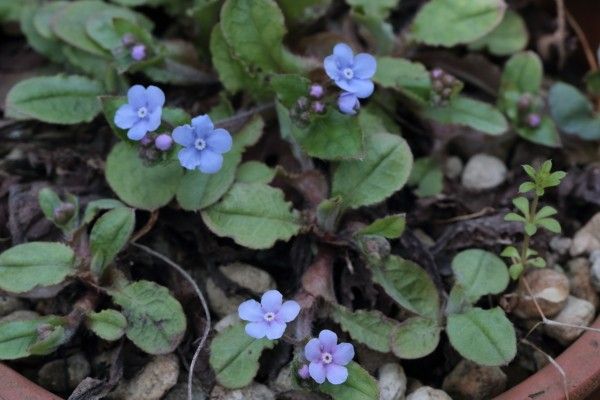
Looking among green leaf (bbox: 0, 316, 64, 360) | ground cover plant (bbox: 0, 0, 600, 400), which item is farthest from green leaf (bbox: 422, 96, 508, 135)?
green leaf (bbox: 0, 316, 64, 360)

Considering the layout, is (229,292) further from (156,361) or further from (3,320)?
(3,320)

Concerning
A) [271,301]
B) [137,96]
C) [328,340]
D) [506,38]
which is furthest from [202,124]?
[506,38]

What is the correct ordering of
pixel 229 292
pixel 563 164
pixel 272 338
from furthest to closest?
pixel 563 164 < pixel 229 292 < pixel 272 338

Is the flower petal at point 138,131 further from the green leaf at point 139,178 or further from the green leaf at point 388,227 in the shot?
the green leaf at point 388,227

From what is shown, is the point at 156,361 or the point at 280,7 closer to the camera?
the point at 156,361

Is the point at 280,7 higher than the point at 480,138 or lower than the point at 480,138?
higher

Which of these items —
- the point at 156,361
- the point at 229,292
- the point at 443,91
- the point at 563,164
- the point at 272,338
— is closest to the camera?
the point at 272,338

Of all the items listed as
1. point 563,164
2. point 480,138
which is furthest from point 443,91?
point 563,164

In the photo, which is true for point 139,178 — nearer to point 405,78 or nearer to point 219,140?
point 219,140
